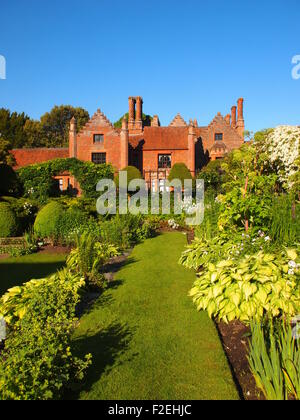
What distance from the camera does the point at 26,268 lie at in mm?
8812

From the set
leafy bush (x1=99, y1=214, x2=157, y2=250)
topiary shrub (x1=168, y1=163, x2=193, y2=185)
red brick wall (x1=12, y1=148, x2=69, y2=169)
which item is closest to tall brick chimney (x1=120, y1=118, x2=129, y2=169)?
topiary shrub (x1=168, y1=163, x2=193, y2=185)

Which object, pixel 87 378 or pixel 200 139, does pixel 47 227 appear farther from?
pixel 200 139

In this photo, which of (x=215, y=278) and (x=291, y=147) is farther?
(x=291, y=147)

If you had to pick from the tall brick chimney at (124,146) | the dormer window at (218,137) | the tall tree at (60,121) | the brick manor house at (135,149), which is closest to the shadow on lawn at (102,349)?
the brick manor house at (135,149)

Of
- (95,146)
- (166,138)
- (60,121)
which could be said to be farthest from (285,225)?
(60,121)

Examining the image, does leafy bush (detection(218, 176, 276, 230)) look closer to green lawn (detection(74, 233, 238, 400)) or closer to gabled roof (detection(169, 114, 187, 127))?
green lawn (detection(74, 233, 238, 400))

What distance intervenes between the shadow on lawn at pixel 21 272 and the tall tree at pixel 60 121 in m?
44.6

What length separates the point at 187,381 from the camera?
3.49 m

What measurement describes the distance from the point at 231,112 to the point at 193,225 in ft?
94.3

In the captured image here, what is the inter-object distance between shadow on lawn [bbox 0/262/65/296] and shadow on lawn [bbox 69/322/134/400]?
300cm

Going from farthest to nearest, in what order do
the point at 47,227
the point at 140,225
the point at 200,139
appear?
the point at 200,139, the point at 140,225, the point at 47,227

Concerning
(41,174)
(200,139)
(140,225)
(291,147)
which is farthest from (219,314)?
(200,139)

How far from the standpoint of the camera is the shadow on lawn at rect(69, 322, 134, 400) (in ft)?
→ 11.5

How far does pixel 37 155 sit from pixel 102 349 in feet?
96.4
